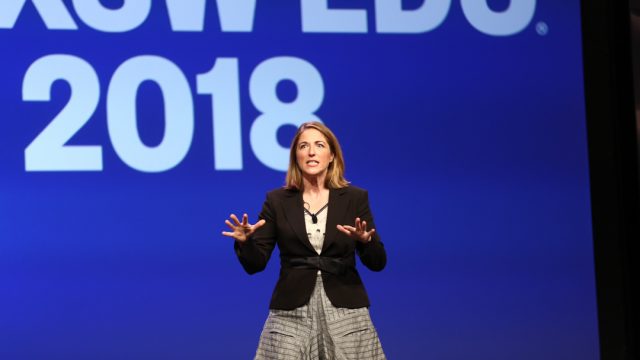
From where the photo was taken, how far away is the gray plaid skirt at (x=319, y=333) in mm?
3125

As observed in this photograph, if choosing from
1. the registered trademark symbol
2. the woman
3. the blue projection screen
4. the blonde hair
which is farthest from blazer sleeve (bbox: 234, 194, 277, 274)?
the registered trademark symbol

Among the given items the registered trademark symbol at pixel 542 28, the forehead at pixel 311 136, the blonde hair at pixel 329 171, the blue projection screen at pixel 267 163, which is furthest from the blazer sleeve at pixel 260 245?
the registered trademark symbol at pixel 542 28

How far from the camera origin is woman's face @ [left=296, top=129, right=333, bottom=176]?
330 centimetres

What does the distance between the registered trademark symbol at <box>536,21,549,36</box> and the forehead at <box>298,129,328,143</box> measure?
6.87ft

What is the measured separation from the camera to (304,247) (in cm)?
322

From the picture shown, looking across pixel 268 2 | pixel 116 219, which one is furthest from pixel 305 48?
pixel 116 219

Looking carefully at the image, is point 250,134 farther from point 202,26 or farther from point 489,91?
point 489,91

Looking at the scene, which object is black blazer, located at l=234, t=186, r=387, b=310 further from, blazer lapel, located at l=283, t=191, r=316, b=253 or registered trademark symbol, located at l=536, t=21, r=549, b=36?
registered trademark symbol, located at l=536, t=21, r=549, b=36

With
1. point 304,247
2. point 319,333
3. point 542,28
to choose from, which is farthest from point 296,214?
point 542,28

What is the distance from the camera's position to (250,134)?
4.57m

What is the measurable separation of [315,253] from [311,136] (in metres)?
0.44

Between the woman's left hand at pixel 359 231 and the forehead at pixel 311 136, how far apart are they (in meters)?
0.39

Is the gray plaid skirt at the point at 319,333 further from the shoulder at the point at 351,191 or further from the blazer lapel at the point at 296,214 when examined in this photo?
the shoulder at the point at 351,191

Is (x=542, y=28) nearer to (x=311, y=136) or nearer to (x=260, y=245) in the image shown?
(x=311, y=136)
